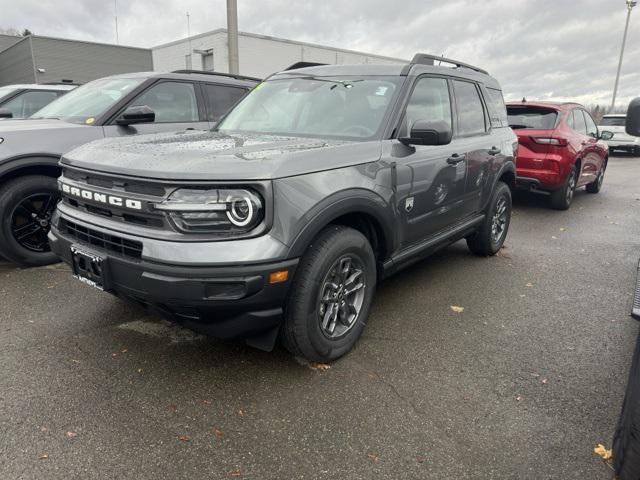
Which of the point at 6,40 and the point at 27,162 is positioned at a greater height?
the point at 6,40

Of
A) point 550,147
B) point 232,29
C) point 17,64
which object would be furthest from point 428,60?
point 17,64

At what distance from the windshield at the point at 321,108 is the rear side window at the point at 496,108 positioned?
1.83 metres

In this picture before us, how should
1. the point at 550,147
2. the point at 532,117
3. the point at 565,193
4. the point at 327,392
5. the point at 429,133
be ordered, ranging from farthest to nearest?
the point at 565,193 → the point at 532,117 → the point at 550,147 → the point at 429,133 → the point at 327,392

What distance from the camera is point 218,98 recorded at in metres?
5.52

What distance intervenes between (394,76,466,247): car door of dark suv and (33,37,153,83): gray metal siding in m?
27.3

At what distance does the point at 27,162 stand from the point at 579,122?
8.26m

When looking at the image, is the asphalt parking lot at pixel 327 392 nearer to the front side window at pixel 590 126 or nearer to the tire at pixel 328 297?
the tire at pixel 328 297

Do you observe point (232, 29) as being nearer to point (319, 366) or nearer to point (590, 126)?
point (590, 126)

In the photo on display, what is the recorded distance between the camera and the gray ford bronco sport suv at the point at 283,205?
2.25 meters

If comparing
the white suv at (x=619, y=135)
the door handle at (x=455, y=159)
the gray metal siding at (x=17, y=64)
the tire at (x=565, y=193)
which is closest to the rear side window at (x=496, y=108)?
the door handle at (x=455, y=159)

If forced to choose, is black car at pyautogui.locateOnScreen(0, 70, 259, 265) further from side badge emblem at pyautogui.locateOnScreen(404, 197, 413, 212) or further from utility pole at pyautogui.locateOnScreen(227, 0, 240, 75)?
utility pole at pyautogui.locateOnScreen(227, 0, 240, 75)

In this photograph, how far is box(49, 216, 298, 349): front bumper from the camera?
221 centimetres

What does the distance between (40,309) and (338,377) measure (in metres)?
2.39

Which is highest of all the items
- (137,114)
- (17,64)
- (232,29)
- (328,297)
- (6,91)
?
(17,64)
